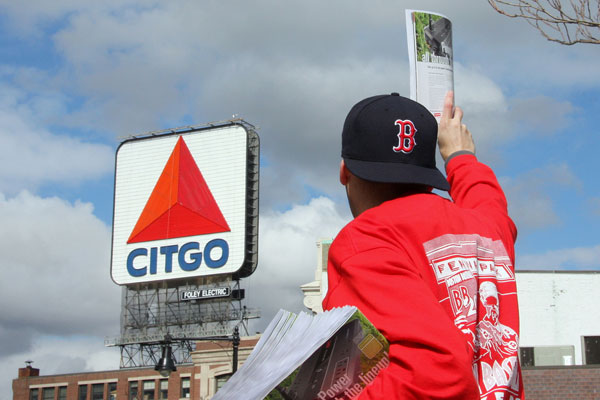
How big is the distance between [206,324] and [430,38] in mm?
50061

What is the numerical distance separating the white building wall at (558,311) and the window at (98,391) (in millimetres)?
37584

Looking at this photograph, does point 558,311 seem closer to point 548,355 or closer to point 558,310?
point 558,310

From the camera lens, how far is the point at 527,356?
26.2 metres

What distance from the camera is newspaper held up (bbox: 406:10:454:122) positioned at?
8.38 feet

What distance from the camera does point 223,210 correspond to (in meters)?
50.4

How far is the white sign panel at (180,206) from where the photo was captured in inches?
1961

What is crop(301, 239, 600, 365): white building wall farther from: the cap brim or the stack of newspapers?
the stack of newspapers

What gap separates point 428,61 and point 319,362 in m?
1.20

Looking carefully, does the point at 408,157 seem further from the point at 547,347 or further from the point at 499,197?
the point at 547,347

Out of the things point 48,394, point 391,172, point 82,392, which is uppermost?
point 48,394

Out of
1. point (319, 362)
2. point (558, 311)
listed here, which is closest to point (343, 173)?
point (319, 362)

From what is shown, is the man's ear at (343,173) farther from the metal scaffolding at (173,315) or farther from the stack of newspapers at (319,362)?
the metal scaffolding at (173,315)

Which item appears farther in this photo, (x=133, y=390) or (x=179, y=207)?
(x=133, y=390)

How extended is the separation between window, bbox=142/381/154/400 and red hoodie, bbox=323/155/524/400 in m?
54.8
